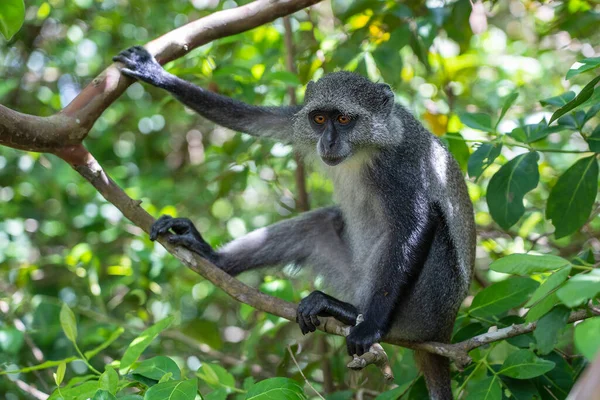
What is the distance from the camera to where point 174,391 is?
3680 mm

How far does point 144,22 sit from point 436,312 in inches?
274

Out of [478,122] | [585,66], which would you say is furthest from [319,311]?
[585,66]

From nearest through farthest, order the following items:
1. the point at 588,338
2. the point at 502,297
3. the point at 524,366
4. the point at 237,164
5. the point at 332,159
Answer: the point at 588,338 → the point at 524,366 → the point at 502,297 → the point at 332,159 → the point at 237,164

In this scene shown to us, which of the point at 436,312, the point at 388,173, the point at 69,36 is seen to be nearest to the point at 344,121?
the point at 388,173

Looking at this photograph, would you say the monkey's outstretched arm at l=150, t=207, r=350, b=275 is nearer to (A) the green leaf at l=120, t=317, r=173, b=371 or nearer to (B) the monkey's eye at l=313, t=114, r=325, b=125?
(B) the monkey's eye at l=313, t=114, r=325, b=125

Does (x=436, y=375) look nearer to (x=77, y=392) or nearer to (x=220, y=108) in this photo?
(x=77, y=392)

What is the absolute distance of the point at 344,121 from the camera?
634 cm

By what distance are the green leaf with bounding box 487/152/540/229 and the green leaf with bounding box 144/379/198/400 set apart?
2.87 m

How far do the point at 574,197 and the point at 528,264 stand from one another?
198cm

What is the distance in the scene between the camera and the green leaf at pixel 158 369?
428 cm

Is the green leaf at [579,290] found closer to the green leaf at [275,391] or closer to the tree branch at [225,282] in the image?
the green leaf at [275,391]

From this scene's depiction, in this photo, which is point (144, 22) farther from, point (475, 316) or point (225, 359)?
point (475, 316)

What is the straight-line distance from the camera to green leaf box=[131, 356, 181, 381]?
428 cm

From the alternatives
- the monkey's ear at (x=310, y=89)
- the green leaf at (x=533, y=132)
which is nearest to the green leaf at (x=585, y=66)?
the green leaf at (x=533, y=132)
